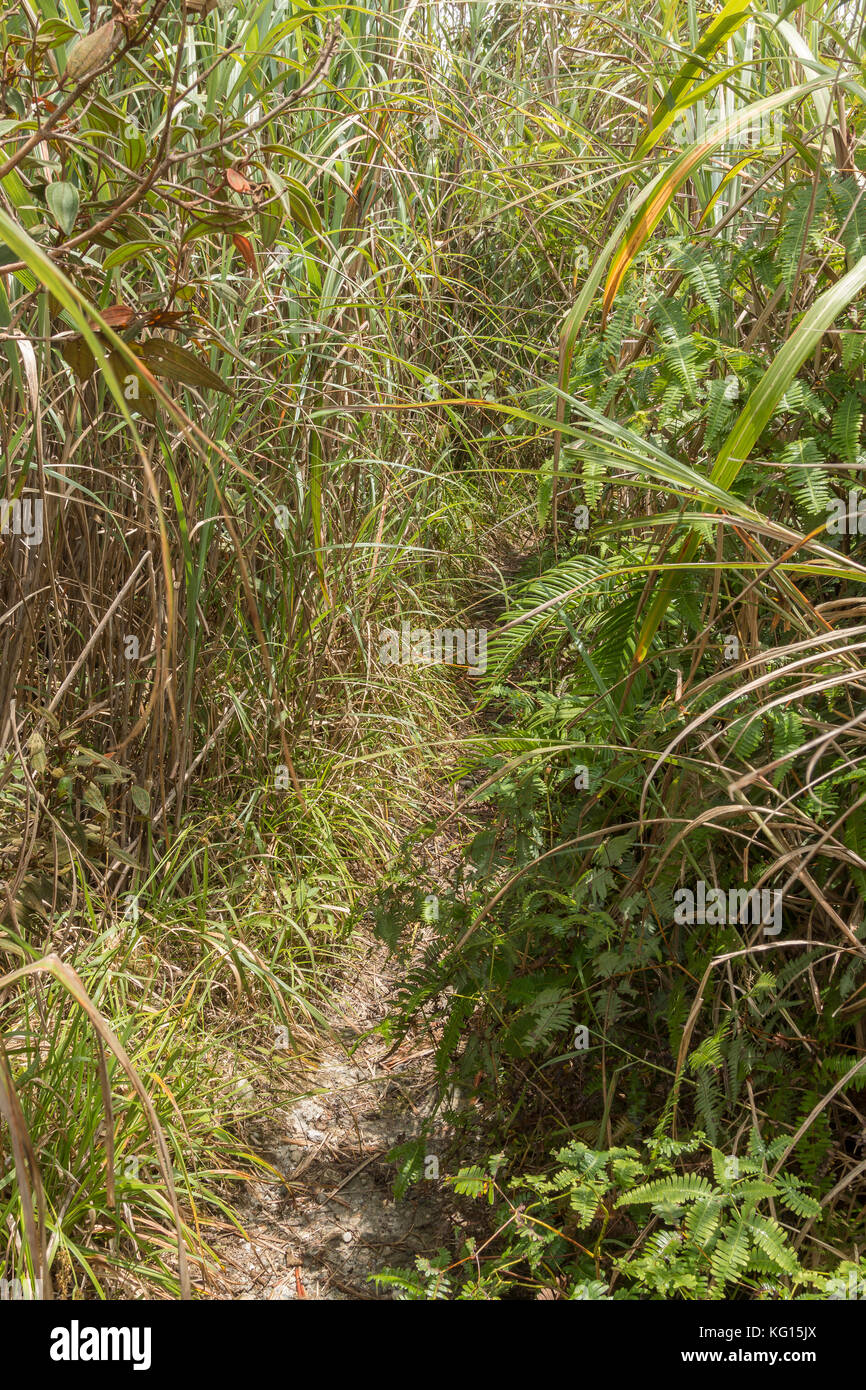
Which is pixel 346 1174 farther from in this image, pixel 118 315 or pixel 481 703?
pixel 118 315

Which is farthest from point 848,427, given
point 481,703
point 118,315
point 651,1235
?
point 651,1235

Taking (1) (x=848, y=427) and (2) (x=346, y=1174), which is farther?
(2) (x=346, y=1174)

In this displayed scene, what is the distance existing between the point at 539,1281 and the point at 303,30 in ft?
7.38

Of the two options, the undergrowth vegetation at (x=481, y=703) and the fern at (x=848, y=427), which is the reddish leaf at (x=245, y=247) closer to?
the undergrowth vegetation at (x=481, y=703)

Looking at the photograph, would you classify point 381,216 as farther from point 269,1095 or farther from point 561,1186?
point 561,1186

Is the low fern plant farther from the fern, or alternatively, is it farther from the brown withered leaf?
the brown withered leaf

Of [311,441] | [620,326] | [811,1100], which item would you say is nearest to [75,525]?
[311,441]

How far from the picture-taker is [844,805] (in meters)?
1.37

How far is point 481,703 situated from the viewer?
183 centimetres

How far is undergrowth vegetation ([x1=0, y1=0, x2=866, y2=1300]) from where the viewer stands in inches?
47.4

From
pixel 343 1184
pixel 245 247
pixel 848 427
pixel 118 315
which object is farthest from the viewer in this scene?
pixel 343 1184

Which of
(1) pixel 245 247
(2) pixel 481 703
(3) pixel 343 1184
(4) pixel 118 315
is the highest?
(1) pixel 245 247

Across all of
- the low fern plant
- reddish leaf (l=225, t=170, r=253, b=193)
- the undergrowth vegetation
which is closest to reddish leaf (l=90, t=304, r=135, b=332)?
the undergrowth vegetation

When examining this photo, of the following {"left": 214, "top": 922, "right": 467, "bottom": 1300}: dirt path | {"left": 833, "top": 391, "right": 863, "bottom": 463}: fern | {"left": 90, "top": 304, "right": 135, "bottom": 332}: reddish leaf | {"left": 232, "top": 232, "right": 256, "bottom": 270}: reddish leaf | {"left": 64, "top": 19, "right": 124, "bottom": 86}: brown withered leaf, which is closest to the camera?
{"left": 64, "top": 19, "right": 124, "bottom": 86}: brown withered leaf
